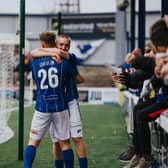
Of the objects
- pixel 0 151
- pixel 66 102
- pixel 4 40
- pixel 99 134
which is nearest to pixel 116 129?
pixel 99 134

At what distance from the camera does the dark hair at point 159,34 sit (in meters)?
3.55

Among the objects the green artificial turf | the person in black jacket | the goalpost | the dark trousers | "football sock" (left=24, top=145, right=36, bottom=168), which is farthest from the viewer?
the goalpost

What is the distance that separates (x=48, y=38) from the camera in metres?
5.92

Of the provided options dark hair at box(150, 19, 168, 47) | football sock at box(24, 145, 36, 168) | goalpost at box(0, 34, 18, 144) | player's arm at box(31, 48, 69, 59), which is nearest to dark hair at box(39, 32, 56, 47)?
player's arm at box(31, 48, 69, 59)

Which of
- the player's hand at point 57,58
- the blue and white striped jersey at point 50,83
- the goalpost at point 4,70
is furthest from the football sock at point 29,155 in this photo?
the goalpost at point 4,70

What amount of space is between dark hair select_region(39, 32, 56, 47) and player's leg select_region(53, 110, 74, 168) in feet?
2.36

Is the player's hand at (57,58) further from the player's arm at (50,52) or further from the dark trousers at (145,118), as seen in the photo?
the dark trousers at (145,118)

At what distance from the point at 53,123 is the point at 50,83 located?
43cm

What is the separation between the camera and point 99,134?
10758 mm

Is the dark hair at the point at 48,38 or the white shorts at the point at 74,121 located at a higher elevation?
the dark hair at the point at 48,38

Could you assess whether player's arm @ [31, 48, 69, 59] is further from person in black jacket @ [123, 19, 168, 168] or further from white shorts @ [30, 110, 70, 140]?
person in black jacket @ [123, 19, 168, 168]

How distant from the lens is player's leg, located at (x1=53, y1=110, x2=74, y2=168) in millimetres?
5922

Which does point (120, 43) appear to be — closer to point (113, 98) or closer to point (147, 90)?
point (113, 98)

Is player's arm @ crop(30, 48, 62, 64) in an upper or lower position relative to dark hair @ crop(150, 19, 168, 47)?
lower
